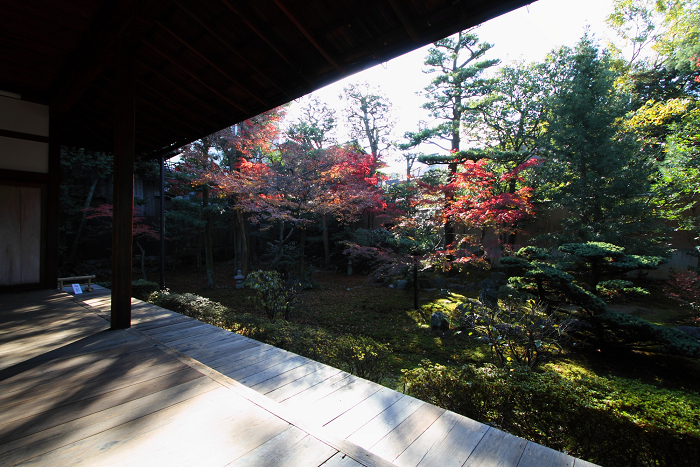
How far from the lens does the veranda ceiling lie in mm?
2244

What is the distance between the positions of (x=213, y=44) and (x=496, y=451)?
3.81 meters

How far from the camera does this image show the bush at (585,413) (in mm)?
1661

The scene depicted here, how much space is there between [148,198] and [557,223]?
13.4 m

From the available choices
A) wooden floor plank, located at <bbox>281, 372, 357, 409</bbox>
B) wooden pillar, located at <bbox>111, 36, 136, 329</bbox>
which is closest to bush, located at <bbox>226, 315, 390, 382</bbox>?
wooden floor plank, located at <bbox>281, 372, 357, 409</bbox>

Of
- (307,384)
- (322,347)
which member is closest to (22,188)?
(322,347)

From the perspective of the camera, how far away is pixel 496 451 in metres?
1.38

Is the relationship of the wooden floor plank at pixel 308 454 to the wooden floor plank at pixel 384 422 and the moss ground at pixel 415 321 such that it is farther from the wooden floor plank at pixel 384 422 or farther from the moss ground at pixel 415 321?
the moss ground at pixel 415 321

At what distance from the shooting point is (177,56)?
10.3 ft

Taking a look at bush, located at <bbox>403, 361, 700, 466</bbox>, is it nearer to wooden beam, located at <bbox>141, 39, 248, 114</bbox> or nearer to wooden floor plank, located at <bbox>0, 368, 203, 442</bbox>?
wooden floor plank, located at <bbox>0, 368, 203, 442</bbox>

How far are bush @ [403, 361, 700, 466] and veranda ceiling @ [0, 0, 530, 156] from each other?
2399 millimetres

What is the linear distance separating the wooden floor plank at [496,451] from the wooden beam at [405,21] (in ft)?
8.14

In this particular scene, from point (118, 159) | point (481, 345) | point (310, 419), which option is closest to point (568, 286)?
point (481, 345)

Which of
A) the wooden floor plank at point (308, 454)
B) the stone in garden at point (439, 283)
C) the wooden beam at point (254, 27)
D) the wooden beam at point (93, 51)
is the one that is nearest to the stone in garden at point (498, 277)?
the stone in garden at point (439, 283)

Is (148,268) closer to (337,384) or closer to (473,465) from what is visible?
(337,384)
